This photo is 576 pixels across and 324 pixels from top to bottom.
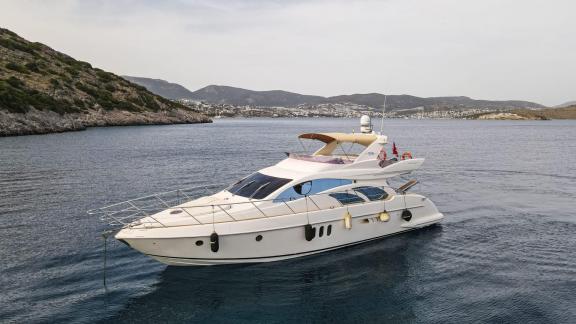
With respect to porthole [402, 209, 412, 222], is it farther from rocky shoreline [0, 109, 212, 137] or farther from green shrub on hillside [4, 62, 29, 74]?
green shrub on hillside [4, 62, 29, 74]

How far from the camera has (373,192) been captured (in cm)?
1614

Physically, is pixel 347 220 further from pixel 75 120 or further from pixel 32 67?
pixel 32 67

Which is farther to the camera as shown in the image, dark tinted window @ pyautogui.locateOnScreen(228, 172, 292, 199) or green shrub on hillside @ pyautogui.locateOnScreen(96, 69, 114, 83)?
green shrub on hillside @ pyautogui.locateOnScreen(96, 69, 114, 83)

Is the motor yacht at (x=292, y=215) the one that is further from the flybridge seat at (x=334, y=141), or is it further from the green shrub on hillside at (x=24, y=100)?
the green shrub on hillside at (x=24, y=100)

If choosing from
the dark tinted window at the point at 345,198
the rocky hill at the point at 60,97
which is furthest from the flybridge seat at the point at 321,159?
the rocky hill at the point at 60,97

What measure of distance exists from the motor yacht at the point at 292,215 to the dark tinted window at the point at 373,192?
28mm

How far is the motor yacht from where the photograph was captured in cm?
1261

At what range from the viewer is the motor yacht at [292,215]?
12.6m

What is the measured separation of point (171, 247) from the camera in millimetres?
12461

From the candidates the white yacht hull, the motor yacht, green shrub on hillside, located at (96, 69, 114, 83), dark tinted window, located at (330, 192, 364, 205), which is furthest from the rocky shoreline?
dark tinted window, located at (330, 192, 364, 205)

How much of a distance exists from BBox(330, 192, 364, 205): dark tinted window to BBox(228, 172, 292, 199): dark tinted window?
189cm

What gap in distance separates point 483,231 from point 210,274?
12073mm

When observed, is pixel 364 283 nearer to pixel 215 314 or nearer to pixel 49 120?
pixel 215 314

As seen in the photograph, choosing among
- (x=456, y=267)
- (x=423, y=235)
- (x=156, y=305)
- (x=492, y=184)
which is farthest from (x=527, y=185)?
(x=156, y=305)
